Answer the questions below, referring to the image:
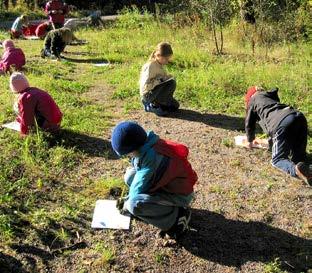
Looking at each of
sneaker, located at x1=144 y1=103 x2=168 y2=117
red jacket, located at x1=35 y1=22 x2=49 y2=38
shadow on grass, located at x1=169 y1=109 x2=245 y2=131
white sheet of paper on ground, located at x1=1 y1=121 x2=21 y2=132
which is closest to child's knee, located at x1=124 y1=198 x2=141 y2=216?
white sheet of paper on ground, located at x1=1 y1=121 x2=21 y2=132

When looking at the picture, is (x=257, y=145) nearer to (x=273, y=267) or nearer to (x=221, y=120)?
(x=221, y=120)

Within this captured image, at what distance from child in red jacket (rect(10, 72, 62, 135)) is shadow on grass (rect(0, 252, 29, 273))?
2.37 m

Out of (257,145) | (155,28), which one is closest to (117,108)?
(257,145)

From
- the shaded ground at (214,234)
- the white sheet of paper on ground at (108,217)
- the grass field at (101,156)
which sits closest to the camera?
the shaded ground at (214,234)

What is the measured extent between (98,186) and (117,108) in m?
2.82

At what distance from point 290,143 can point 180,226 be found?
6.43 feet

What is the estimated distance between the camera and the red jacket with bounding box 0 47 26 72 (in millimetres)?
9562

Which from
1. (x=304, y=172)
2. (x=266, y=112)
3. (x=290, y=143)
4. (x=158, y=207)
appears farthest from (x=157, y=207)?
(x=266, y=112)

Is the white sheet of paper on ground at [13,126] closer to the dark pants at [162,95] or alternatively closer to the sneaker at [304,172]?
the dark pants at [162,95]

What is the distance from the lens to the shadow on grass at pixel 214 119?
23.1 feet

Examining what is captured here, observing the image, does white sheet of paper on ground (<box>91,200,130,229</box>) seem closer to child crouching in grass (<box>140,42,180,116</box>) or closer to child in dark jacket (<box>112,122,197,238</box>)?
child in dark jacket (<box>112,122,197,238</box>)

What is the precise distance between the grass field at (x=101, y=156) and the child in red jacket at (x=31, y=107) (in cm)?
16

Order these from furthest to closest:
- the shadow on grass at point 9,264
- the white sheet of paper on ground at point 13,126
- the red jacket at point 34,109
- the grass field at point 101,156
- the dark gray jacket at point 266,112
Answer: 1. the white sheet of paper on ground at point 13,126
2. the red jacket at point 34,109
3. the dark gray jacket at point 266,112
4. the grass field at point 101,156
5. the shadow on grass at point 9,264

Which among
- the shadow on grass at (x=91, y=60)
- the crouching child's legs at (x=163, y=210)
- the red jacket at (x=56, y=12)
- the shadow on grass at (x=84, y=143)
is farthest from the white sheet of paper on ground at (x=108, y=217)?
the red jacket at (x=56, y=12)
